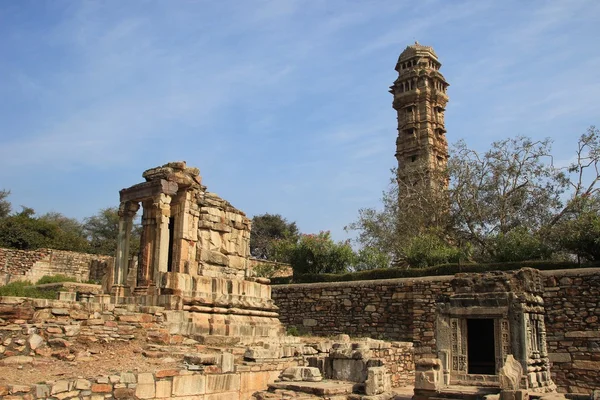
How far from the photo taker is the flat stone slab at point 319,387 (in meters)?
7.86

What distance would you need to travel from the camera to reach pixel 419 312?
16.3 meters

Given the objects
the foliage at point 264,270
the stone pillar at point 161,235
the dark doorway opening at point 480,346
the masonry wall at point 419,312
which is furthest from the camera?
the foliage at point 264,270

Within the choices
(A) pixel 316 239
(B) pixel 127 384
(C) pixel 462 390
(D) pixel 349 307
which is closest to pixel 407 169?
(A) pixel 316 239

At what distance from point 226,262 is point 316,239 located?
12.4 m

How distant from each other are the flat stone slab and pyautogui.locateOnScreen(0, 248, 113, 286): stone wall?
20463mm

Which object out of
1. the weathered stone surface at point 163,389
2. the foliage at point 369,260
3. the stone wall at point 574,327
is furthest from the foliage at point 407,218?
the weathered stone surface at point 163,389

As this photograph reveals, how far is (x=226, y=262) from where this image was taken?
13047mm

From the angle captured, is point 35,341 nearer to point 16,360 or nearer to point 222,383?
point 16,360

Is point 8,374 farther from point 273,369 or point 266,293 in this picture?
point 266,293

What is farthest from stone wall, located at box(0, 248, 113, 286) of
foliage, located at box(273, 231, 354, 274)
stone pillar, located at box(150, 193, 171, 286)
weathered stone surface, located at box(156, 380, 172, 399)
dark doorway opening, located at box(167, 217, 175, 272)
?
weathered stone surface, located at box(156, 380, 172, 399)

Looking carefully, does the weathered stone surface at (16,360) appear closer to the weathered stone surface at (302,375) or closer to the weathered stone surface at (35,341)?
the weathered stone surface at (35,341)

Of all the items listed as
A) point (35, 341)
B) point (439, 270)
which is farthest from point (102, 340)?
point (439, 270)

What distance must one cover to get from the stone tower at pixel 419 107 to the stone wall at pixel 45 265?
19.5 meters

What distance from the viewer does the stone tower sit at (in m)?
37.9
